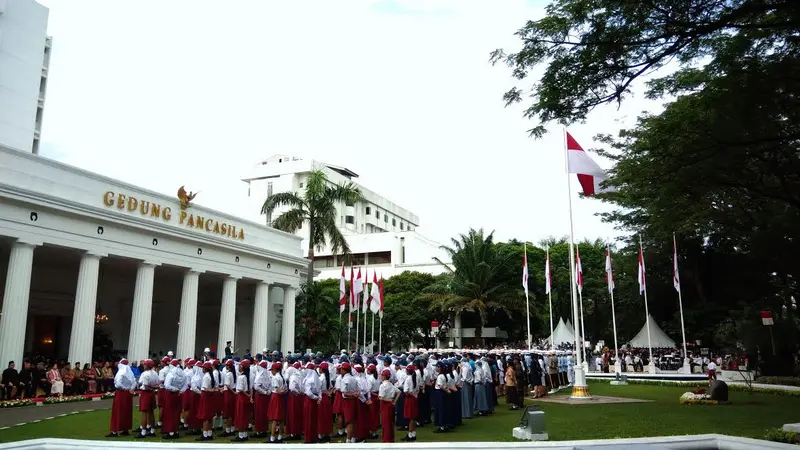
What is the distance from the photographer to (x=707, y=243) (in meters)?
38.4

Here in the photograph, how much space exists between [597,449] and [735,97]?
8977 mm

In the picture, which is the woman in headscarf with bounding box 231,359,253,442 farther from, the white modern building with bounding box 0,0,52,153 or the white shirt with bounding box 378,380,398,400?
the white modern building with bounding box 0,0,52,153

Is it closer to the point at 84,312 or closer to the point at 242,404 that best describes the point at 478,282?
the point at 84,312

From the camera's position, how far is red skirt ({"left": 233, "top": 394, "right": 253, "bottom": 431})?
12250mm

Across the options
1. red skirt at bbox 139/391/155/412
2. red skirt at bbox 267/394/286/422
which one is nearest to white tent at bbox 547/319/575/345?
red skirt at bbox 267/394/286/422

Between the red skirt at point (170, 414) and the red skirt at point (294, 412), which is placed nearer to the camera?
the red skirt at point (294, 412)

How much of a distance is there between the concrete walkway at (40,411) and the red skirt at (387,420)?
900 cm

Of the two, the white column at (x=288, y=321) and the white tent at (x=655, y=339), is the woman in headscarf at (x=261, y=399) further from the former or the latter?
the white tent at (x=655, y=339)

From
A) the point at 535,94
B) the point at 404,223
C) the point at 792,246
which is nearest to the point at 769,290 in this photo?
the point at 792,246

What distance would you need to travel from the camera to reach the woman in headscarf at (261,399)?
12.3m

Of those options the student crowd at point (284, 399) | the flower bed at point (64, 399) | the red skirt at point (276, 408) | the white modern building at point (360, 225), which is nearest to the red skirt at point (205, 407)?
the student crowd at point (284, 399)

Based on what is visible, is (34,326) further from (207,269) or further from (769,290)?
(769,290)

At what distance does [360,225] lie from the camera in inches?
2982

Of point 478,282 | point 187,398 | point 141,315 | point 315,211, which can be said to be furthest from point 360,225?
point 187,398
